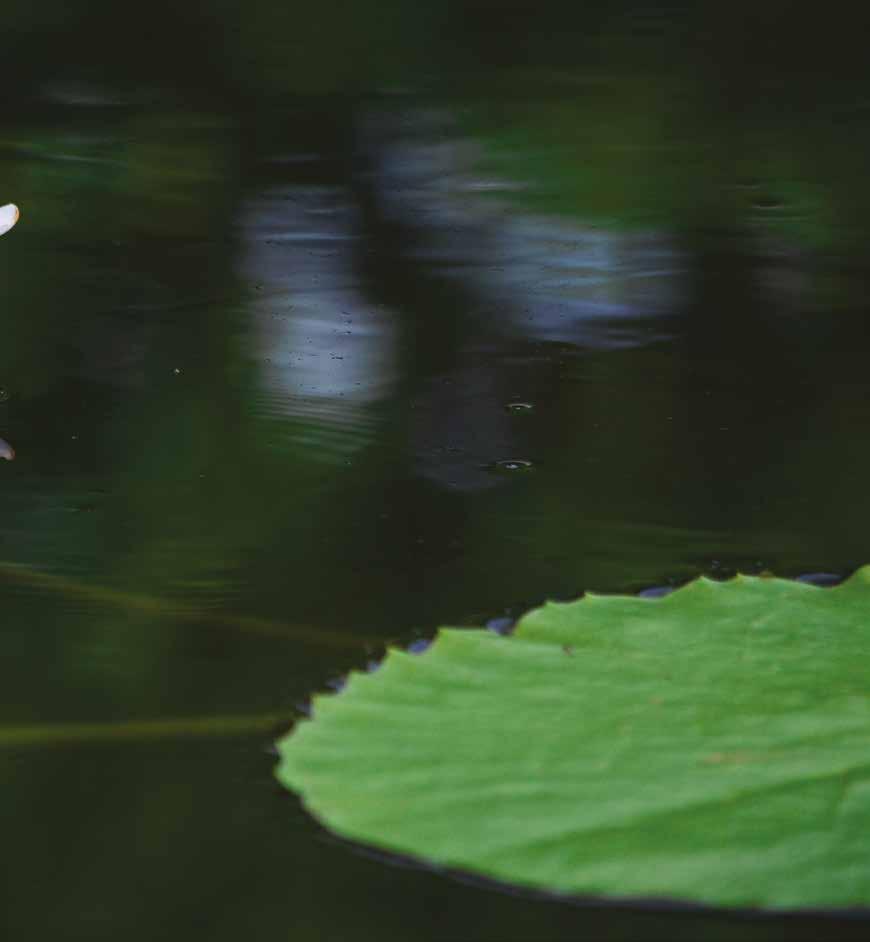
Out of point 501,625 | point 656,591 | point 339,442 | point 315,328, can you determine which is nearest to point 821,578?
point 656,591

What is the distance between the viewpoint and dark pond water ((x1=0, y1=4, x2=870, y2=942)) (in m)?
0.68

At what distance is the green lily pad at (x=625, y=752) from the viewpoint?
61 cm

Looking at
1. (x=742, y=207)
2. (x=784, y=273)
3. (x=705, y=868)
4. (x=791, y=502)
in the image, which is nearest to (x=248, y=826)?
(x=705, y=868)

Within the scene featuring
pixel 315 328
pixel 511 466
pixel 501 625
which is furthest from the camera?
pixel 315 328

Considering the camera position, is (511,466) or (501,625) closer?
(501,625)

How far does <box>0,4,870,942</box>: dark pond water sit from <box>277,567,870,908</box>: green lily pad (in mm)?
25

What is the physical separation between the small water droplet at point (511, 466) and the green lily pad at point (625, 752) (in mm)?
308

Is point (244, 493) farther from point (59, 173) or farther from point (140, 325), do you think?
point (59, 173)

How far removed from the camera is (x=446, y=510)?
1062 millimetres

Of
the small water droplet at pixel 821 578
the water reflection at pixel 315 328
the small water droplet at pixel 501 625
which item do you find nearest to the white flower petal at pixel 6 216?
the water reflection at pixel 315 328

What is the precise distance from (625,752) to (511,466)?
0.48 meters

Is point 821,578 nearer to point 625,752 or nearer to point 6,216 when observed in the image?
point 625,752

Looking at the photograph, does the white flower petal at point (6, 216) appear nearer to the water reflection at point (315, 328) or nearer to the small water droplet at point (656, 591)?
the water reflection at point (315, 328)

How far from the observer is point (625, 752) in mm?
686
